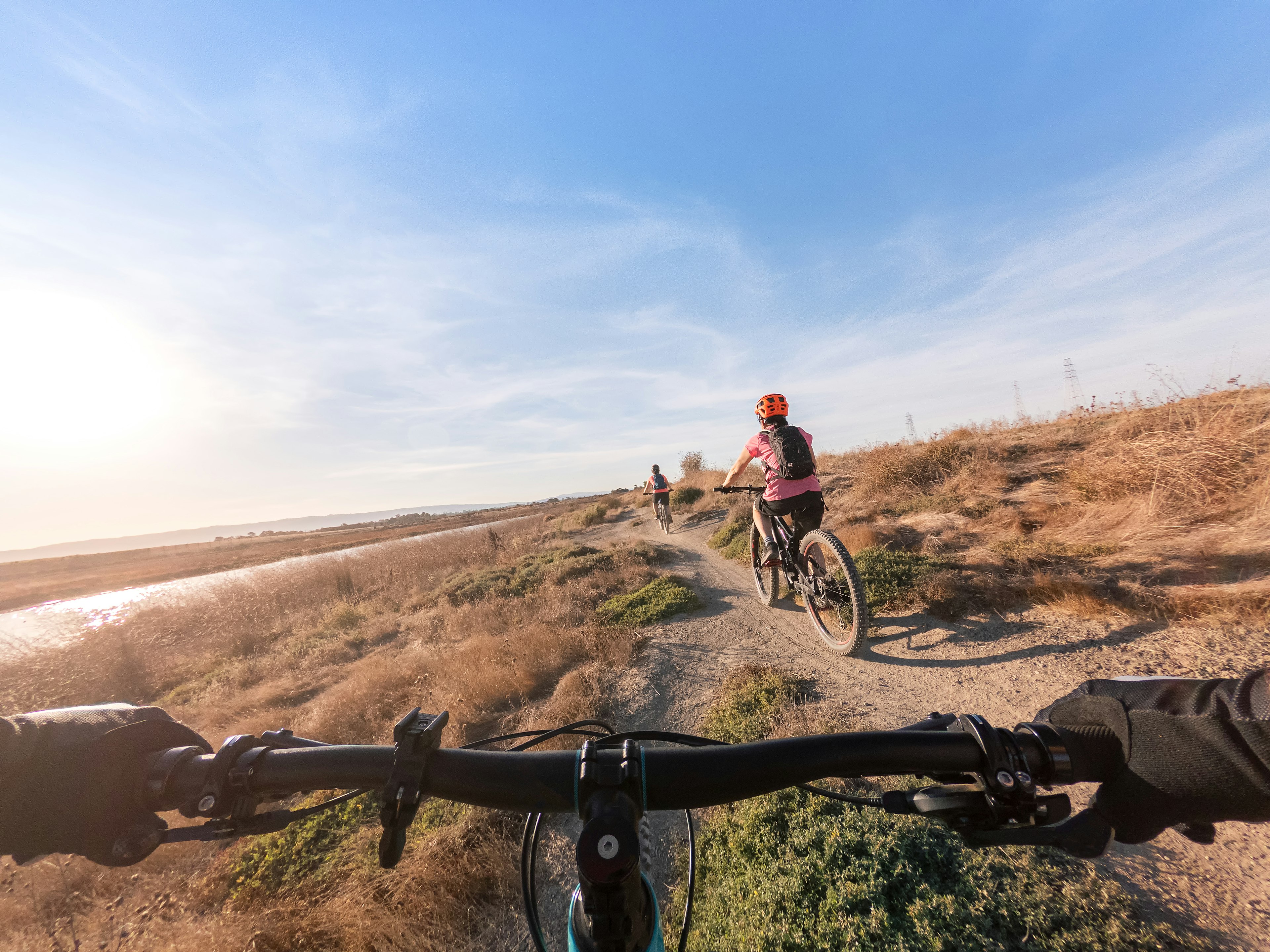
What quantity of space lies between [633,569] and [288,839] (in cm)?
700

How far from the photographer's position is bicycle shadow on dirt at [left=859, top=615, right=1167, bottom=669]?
4.53 m

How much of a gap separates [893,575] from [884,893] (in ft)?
16.3

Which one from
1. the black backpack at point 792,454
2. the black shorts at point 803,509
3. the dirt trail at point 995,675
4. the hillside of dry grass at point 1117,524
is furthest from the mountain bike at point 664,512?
the black backpack at point 792,454

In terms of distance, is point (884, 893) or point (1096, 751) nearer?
point (1096, 751)

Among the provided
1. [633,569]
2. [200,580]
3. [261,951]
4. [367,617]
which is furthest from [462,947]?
[200,580]

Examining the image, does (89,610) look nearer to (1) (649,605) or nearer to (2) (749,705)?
(1) (649,605)

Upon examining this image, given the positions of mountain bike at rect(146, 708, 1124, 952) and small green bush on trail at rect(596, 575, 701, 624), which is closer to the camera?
mountain bike at rect(146, 708, 1124, 952)

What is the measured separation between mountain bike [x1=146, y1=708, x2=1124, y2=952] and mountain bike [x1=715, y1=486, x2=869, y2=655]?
181 inches

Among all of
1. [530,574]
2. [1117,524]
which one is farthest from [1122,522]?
[530,574]

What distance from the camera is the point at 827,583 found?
231 inches

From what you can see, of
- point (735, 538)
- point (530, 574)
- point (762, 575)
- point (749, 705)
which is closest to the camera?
point (749, 705)

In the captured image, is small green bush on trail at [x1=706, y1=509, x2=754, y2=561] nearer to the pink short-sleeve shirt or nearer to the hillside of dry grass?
the hillside of dry grass

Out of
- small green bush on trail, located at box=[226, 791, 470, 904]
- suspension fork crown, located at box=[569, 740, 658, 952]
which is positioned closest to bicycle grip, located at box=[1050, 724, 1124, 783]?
suspension fork crown, located at box=[569, 740, 658, 952]

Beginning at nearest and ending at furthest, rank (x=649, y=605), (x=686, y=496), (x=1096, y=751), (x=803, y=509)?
(x=1096, y=751) < (x=803, y=509) < (x=649, y=605) < (x=686, y=496)
